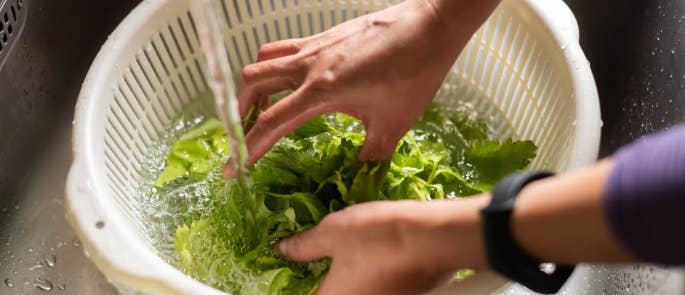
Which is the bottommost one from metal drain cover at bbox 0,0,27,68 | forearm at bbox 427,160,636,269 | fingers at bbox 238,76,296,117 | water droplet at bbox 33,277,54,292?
water droplet at bbox 33,277,54,292

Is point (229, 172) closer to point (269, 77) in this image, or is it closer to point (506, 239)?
point (269, 77)

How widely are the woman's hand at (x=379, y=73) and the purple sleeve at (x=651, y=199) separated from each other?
30cm

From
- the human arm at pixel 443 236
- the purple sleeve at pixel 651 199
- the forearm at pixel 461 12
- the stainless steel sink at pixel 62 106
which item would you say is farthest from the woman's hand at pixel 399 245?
the stainless steel sink at pixel 62 106

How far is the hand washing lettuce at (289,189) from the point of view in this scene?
2.42 ft

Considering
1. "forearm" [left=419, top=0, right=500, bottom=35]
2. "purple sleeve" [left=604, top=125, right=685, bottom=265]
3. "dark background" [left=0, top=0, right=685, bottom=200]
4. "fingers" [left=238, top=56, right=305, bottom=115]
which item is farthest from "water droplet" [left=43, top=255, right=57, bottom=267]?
"purple sleeve" [left=604, top=125, right=685, bottom=265]

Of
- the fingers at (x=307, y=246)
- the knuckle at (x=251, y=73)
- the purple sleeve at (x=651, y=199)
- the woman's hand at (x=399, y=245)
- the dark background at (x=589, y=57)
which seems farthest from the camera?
the dark background at (x=589, y=57)

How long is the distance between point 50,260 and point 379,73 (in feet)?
1.79

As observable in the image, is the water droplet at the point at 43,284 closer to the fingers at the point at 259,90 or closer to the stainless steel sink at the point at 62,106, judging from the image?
the stainless steel sink at the point at 62,106

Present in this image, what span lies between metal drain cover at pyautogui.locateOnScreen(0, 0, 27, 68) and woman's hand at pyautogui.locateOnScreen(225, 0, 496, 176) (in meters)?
0.35

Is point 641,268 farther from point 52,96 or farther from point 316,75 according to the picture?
point 52,96

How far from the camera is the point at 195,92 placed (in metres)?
0.94

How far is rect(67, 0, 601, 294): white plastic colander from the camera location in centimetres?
62

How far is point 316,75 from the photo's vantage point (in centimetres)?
66

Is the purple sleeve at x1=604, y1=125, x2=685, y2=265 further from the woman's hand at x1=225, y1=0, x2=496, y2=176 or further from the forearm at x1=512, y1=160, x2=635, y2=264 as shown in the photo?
the woman's hand at x1=225, y1=0, x2=496, y2=176
